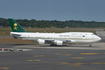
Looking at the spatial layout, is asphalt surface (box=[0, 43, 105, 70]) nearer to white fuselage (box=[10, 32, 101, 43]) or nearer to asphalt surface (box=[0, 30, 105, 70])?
asphalt surface (box=[0, 30, 105, 70])

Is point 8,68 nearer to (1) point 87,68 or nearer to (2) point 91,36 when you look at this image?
(1) point 87,68

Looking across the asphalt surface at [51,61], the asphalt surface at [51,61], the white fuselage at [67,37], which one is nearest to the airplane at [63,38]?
the white fuselage at [67,37]

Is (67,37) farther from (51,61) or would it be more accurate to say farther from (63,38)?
(51,61)

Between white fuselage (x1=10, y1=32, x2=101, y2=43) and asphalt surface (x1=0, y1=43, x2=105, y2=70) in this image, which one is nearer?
asphalt surface (x1=0, y1=43, x2=105, y2=70)

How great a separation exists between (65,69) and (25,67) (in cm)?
484

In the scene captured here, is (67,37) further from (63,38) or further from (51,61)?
(51,61)

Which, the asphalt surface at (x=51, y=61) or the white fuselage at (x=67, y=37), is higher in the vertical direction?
the white fuselage at (x=67, y=37)

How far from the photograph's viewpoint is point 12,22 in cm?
4894

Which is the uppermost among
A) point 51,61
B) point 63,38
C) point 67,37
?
point 67,37

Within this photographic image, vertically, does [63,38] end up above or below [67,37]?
below

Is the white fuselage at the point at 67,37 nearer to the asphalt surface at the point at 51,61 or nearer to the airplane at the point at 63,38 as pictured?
the airplane at the point at 63,38

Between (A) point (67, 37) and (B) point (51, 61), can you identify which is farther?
(A) point (67, 37)

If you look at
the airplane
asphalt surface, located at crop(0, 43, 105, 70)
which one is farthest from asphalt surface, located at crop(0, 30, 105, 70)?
the airplane

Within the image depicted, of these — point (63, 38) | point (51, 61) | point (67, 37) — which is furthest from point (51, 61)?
point (67, 37)
